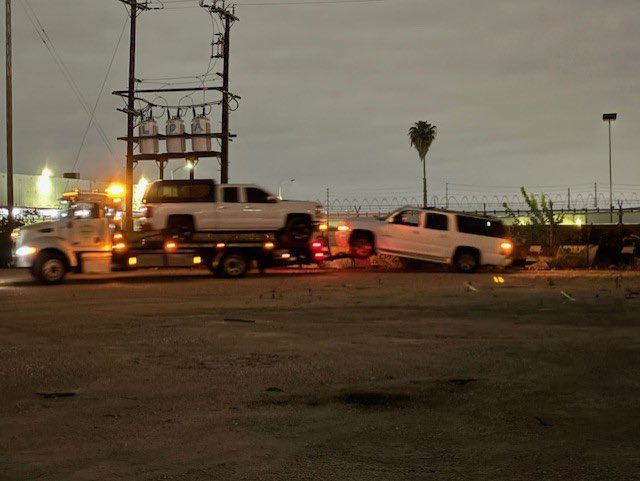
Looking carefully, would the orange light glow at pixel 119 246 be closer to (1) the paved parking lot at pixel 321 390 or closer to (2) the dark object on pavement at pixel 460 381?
(1) the paved parking lot at pixel 321 390

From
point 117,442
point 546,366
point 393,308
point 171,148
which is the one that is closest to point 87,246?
point 393,308

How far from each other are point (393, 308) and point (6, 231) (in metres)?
25.2

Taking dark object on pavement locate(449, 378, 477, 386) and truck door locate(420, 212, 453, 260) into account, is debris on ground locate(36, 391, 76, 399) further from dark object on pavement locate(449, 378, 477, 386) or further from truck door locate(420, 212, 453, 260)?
truck door locate(420, 212, 453, 260)

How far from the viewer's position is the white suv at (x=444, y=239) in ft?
96.8

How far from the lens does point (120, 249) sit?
84.9 feet

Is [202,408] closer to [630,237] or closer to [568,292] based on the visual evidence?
[568,292]

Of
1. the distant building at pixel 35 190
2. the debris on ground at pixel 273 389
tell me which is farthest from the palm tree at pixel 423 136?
the debris on ground at pixel 273 389

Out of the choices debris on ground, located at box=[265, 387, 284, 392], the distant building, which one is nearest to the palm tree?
the distant building

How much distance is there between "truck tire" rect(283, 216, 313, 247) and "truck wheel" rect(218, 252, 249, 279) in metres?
1.48

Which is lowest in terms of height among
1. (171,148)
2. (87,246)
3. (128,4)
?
(87,246)

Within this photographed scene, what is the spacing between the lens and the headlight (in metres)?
25.3

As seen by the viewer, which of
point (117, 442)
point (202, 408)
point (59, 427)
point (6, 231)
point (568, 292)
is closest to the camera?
point (117, 442)

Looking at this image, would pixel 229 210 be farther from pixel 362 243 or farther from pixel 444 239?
pixel 444 239

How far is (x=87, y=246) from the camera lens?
25.5 metres
